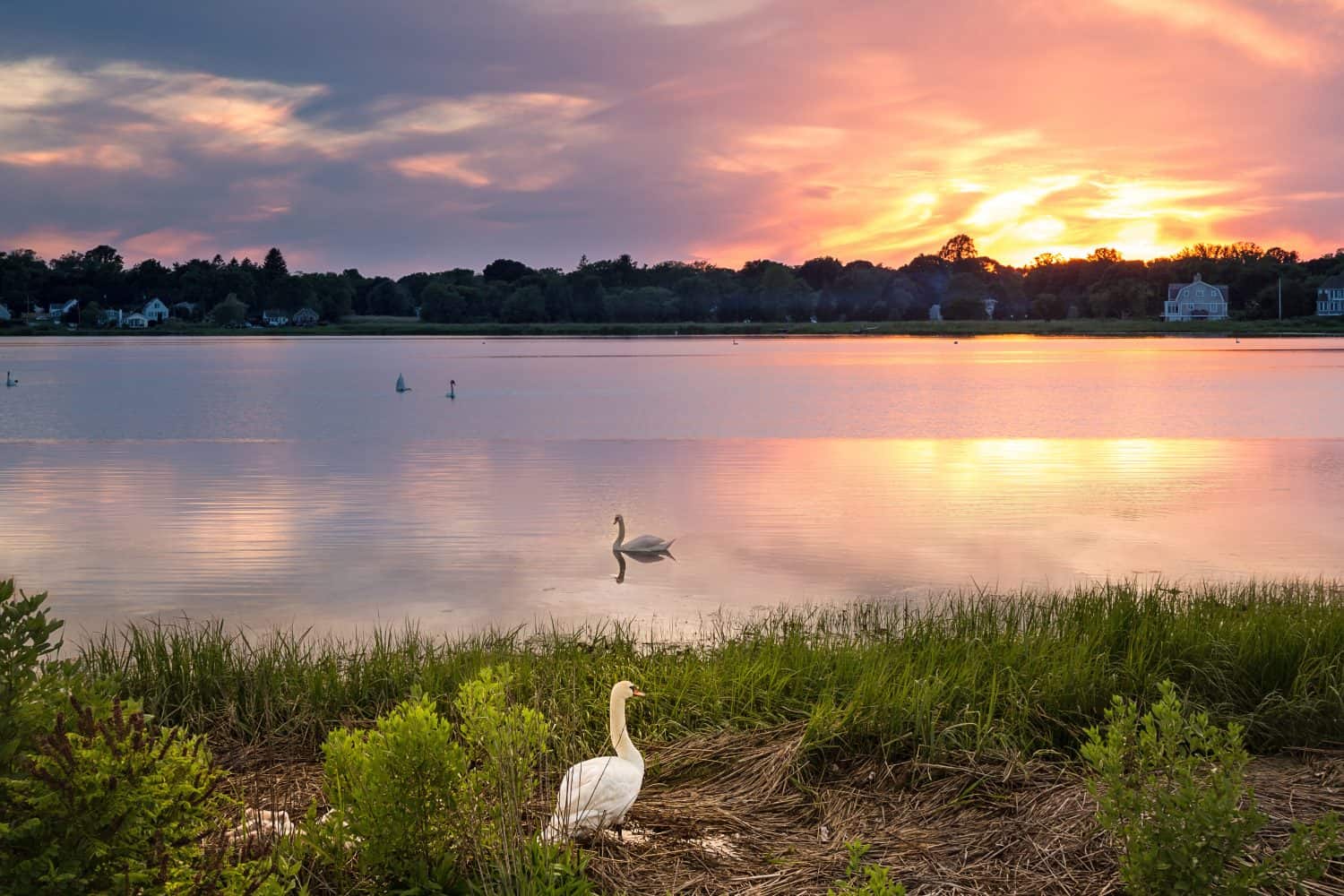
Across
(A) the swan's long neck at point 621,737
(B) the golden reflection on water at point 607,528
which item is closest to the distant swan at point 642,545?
(B) the golden reflection on water at point 607,528

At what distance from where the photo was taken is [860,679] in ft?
20.0

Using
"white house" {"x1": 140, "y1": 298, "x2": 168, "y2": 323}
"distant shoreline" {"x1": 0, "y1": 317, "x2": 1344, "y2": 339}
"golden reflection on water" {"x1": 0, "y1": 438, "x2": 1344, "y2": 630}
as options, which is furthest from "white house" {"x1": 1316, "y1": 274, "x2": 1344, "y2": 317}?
"white house" {"x1": 140, "y1": 298, "x2": 168, "y2": 323}

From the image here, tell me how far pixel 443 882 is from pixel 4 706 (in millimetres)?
1475

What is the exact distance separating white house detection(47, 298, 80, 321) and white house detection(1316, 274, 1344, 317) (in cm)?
17785

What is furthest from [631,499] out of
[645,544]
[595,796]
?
[595,796]

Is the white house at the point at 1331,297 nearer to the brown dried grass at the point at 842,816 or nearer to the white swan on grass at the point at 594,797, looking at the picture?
the brown dried grass at the point at 842,816

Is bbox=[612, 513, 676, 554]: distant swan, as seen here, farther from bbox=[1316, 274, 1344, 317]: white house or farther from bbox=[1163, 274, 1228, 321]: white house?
bbox=[1163, 274, 1228, 321]: white house

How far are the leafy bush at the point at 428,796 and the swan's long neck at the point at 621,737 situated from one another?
0.73 m

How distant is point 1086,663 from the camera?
6.53m

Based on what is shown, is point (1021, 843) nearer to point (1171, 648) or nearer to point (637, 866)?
point (637, 866)

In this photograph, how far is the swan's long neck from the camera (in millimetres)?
4672

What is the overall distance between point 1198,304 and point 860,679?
155 meters

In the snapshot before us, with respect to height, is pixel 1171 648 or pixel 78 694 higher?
pixel 78 694

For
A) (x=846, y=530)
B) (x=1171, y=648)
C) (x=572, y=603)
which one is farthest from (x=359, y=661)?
(x=846, y=530)
